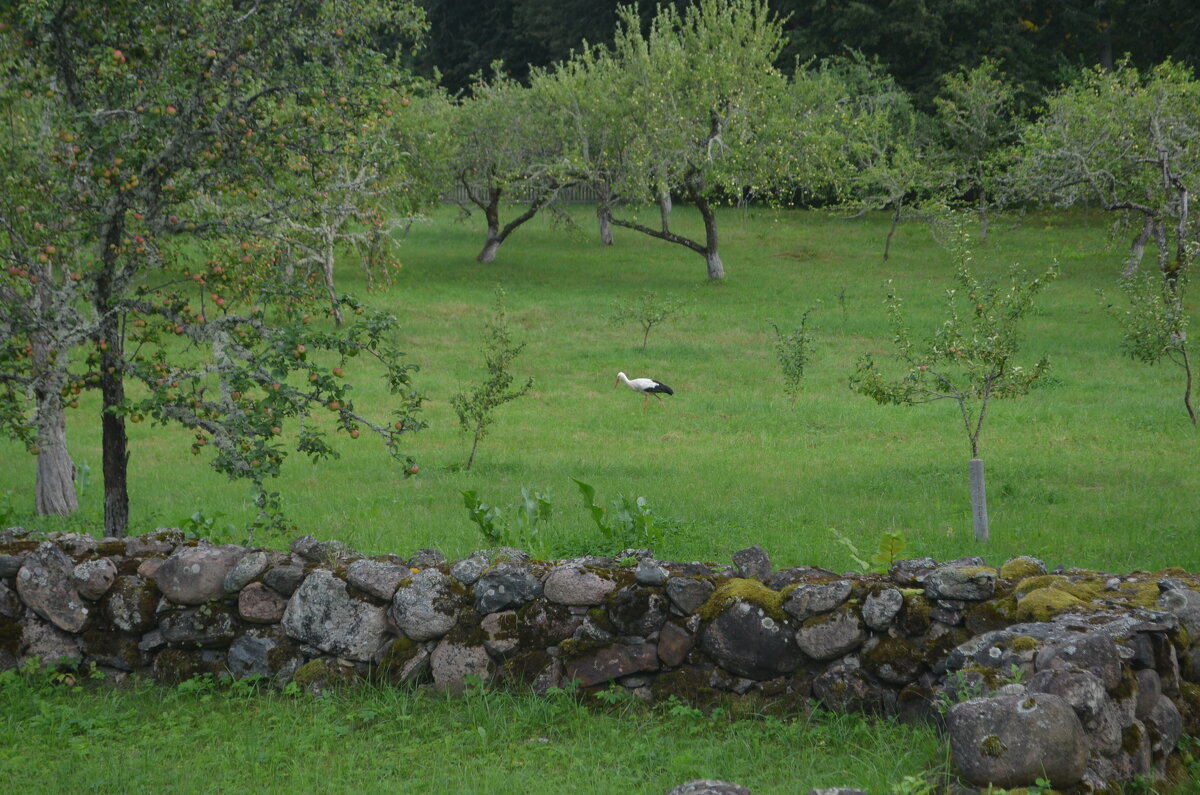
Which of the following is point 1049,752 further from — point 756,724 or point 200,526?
point 200,526

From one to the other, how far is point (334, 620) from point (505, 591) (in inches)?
43.2

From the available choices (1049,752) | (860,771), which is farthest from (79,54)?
(1049,752)

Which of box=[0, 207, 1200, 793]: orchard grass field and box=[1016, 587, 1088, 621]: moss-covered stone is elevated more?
box=[1016, 587, 1088, 621]: moss-covered stone

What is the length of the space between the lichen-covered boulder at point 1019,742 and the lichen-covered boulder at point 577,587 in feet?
7.78

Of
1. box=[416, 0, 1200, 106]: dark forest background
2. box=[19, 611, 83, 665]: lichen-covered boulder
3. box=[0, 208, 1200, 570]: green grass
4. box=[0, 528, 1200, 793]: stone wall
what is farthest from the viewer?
box=[416, 0, 1200, 106]: dark forest background

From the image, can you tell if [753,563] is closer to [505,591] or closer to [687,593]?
[687,593]

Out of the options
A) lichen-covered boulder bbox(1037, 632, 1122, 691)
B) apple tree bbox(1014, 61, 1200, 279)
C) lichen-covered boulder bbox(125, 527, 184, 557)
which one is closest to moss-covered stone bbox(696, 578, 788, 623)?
lichen-covered boulder bbox(1037, 632, 1122, 691)

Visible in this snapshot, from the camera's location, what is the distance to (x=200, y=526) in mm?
9516

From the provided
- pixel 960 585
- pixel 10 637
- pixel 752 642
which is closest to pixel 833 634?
pixel 752 642

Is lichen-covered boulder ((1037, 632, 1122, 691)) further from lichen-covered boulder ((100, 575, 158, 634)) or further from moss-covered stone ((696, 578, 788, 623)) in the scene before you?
lichen-covered boulder ((100, 575, 158, 634))

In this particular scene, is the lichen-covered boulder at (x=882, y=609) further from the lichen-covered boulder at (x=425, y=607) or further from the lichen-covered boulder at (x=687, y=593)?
the lichen-covered boulder at (x=425, y=607)

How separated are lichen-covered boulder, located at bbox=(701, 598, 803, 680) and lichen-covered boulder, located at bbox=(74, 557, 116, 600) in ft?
12.7

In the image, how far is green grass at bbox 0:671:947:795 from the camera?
17.6 ft

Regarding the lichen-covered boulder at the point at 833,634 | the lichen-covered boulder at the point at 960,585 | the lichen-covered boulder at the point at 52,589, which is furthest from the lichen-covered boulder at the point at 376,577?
the lichen-covered boulder at the point at 960,585
